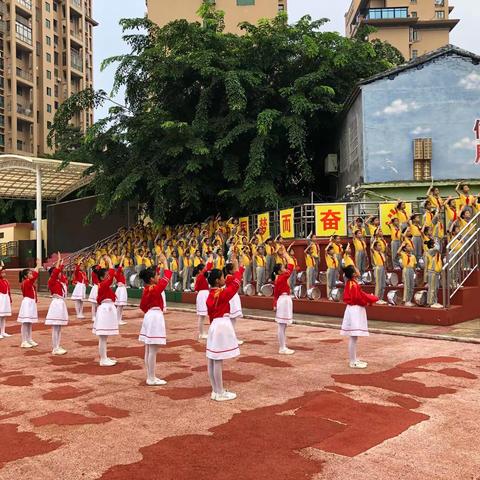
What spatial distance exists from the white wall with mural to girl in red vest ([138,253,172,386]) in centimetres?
1424

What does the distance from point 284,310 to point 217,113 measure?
56.6 ft

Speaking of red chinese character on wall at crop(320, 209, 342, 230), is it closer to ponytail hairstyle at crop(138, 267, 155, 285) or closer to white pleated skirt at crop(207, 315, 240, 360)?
ponytail hairstyle at crop(138, 267, 155, 285)

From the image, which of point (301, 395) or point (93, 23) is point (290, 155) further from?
point (93, 23)

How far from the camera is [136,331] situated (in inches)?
560

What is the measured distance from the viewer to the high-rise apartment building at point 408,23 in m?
61.1

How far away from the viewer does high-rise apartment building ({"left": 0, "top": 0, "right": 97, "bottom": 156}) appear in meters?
54.8

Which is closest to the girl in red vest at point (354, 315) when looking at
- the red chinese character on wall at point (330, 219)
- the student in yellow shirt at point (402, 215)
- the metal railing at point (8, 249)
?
the student in yellow shirt at point (402, 215)

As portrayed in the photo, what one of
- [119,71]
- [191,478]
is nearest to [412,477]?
[191,478]

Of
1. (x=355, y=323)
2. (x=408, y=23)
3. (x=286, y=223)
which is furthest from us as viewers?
(x=408, y=23)

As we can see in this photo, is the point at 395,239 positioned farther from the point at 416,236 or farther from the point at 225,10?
the point at 225,10

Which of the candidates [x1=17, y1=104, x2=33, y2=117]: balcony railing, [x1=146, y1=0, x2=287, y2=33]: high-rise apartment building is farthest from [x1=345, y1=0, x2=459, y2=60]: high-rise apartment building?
[x1=17, y1=104, x2=33, y2=117]: balcony railing

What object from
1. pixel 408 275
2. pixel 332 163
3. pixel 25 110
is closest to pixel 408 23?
pixel 25 110

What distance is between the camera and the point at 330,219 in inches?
698

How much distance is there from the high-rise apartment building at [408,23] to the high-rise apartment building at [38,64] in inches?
1312
